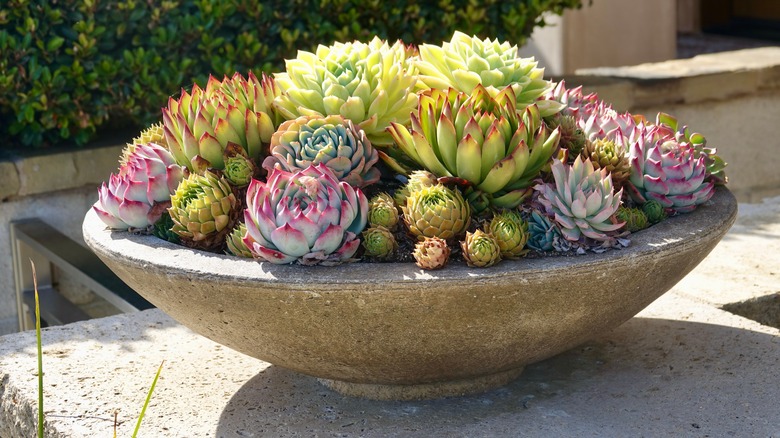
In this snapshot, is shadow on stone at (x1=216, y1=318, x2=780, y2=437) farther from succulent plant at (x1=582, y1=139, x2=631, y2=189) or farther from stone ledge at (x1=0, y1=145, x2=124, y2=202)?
stone ledge at (x1=0, y1=145, x2=124, y2=202)

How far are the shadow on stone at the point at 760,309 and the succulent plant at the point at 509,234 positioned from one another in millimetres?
1115

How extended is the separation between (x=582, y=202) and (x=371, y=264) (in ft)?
1.28

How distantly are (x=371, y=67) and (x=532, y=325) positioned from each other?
0.60 meters

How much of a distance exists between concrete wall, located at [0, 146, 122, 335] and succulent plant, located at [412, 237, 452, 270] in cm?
231

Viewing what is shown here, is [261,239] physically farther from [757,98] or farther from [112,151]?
[757,98]

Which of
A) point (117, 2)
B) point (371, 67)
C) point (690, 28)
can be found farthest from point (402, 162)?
point (690, 28)

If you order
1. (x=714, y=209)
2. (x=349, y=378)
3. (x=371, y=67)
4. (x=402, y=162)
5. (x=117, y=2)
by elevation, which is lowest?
(x=349, y=378)

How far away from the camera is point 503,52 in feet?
6.98

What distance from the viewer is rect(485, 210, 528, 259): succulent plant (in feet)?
6.01

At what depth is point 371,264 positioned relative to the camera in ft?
5.96

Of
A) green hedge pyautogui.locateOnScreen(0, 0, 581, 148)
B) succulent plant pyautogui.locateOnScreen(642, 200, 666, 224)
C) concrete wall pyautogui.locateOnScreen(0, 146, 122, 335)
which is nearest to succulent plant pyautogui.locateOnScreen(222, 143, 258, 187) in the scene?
succulent plant pyautogui.locateOnScreen(642, 200, 666, 224)

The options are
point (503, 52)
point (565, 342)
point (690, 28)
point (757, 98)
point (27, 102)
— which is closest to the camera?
point (565, 342)

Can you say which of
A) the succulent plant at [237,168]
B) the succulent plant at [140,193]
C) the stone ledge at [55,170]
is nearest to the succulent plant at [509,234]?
the succulent plant at [237,168]

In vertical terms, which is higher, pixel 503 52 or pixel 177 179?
pixel 503 52
